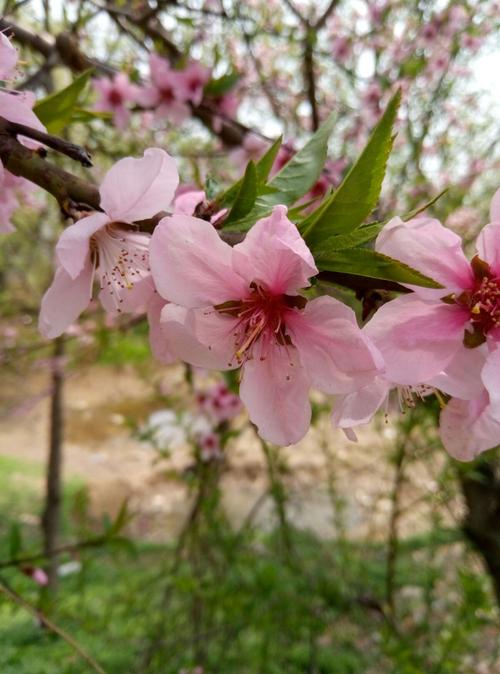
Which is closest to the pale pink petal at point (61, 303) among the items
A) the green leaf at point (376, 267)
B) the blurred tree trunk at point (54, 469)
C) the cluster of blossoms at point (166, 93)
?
the green leaf at point (376, 267)

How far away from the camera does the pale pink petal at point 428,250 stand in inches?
15.3

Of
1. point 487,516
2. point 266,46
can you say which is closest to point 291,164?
point 487,516

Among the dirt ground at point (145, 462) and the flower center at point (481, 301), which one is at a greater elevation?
the flower center at point (481, 301)

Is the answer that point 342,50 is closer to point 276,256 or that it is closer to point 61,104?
point 61,104

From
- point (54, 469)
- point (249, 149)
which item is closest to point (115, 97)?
point (249, 149)

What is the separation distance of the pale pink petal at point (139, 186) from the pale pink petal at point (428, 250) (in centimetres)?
15

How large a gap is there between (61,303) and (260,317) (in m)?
0.15

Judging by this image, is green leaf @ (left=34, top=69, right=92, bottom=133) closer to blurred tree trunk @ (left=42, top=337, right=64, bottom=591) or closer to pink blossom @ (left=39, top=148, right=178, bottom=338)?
pink blossom @ (left=39, top=148, right=178, bottom=338)

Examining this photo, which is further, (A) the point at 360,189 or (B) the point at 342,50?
(B) the point at 342,50

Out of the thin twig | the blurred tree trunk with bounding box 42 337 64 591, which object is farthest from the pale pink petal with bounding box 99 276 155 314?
the blurred tree trunk with bounding box 42 337 64 591

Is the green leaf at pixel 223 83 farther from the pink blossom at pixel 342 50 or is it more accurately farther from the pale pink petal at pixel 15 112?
the pink blossom at pixel 342 50

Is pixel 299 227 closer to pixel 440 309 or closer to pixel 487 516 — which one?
pixel 440 309

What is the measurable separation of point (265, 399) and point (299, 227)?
134 mm

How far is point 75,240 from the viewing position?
1.26 feet
